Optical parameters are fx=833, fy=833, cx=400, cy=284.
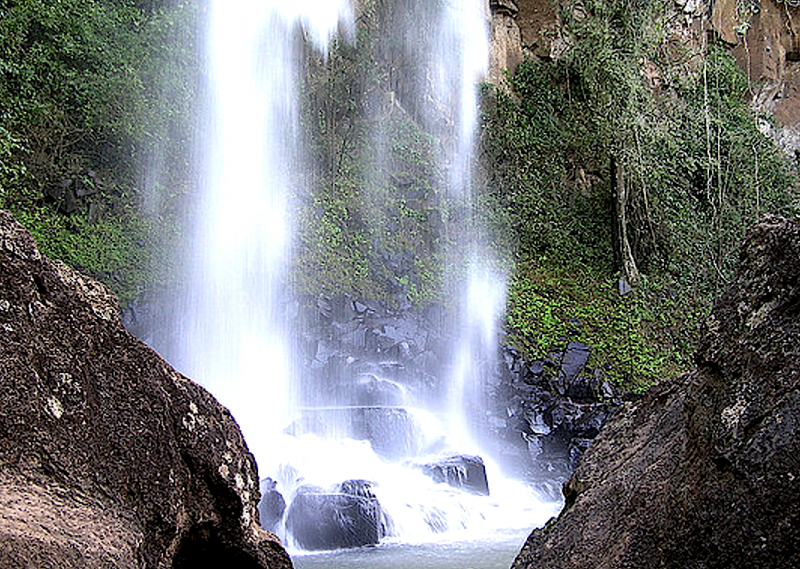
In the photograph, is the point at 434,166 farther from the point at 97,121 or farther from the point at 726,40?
the point at 726,40

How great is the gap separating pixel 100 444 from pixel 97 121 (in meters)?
14.3

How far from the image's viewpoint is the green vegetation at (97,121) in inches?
556

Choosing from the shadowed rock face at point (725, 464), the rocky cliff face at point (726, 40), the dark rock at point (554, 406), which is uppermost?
the rocky cliff face at point (726, 40)

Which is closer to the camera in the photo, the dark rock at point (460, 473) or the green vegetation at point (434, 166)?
the dark rock at point (460, 473)

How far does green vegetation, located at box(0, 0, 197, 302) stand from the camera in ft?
46.3

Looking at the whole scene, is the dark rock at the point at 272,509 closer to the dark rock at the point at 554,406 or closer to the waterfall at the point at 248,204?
the waterfall at the point at 248,204

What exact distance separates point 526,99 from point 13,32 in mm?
10859

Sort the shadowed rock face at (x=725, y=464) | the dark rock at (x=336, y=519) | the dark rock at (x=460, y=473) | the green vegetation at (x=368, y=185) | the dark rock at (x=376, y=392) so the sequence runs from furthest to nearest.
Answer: the green vegetation at (x=368, y=185) < the dark rock at (x=376, y=392) < the dark rock at (x=460, y=473) < the dark rock at (x=336, y=519) < the shadowed rock face at (x=725, y=464)

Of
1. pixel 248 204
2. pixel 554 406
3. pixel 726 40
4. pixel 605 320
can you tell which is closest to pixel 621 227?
pixel 605 320

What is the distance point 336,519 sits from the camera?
24.9ft

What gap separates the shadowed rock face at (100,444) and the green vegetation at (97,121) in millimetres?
11857

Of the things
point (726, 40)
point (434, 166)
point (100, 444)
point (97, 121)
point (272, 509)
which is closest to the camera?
point (100, 444)

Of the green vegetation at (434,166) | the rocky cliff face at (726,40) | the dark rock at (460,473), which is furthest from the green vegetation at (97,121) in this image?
Answer: the rocky cliff face at (726,40)

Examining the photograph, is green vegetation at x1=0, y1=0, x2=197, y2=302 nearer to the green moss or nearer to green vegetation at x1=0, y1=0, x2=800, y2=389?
green vegetation at x1=0, y1=0, x2=800, y2=389
